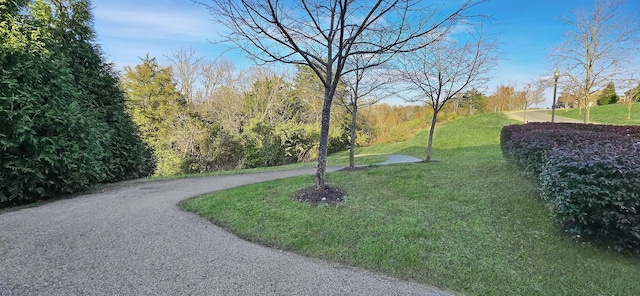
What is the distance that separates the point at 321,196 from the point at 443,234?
6.71ft

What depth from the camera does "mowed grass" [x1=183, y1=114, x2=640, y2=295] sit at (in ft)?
8.91

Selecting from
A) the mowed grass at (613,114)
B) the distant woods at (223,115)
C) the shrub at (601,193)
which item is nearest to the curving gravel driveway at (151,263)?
the shrub at (601,193)

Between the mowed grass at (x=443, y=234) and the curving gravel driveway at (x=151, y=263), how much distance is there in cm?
30

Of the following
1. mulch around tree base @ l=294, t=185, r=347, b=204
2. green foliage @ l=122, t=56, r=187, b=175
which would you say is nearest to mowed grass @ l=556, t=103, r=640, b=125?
mulch around tree base @ l=294, t=185, r=347, b=204

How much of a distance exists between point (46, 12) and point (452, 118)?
1068 inches

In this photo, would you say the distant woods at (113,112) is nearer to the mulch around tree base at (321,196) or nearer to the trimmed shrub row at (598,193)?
the mulch around tree base at (321,196)

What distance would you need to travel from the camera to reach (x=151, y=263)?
2930mm

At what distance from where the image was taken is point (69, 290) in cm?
242

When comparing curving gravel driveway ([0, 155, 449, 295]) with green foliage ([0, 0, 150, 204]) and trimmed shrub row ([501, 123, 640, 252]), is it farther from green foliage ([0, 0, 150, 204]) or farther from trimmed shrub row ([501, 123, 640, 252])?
trimmed shrub row ([501, 123, 640, 252])

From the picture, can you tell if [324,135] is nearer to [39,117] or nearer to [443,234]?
[443,234]

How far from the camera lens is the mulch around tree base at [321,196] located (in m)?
4.89

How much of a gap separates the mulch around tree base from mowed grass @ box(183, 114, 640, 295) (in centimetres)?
17

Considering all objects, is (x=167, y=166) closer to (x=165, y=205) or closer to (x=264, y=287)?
(x=165, y=205)

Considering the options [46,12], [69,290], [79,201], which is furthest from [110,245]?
[46,12]
